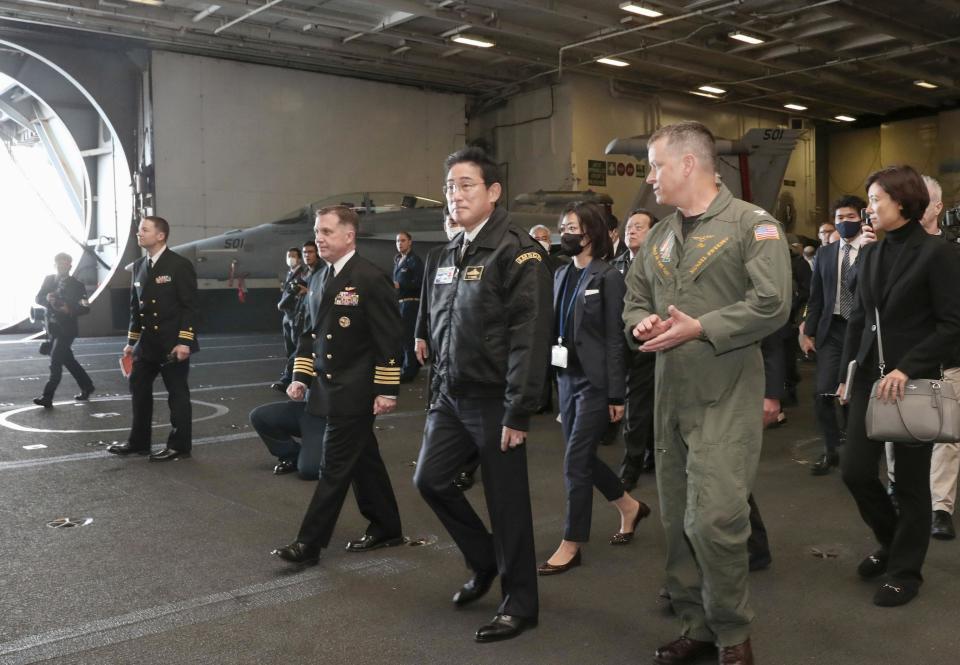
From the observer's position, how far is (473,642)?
324 centimetres

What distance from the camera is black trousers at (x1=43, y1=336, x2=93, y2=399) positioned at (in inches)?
352

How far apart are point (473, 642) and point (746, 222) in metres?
1.85

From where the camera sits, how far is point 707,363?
9.25ft

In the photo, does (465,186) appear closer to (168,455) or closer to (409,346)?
(168,455)

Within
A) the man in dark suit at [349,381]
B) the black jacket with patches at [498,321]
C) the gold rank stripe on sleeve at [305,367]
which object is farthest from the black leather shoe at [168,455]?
the black jacket with patches at [498,321]

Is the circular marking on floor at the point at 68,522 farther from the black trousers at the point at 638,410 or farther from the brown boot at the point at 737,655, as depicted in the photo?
the brown boot at the point at 737,655

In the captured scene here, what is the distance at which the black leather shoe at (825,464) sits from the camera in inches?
233

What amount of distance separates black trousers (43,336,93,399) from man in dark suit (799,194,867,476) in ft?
24.5

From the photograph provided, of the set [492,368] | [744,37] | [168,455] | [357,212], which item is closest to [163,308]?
[168,455]

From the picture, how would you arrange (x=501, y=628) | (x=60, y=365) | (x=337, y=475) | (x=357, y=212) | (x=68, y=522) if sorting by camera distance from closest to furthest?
1. (x=501, y=628)
2. (x=337, y=475)
3. (x=68, y=522)
4. (x=60, y=365)
5. (x=357, y=212)

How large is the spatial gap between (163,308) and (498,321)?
163 inches

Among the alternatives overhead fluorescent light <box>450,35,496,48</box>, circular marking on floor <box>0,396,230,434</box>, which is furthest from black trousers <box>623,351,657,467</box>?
overhead fluorescent light <box>450,35,496,48</box>

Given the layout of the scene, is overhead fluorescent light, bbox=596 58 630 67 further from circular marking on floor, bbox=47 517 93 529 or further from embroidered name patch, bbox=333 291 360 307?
circular marking on floor, bbox=47 517 93 529

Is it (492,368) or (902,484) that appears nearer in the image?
(492,368)
